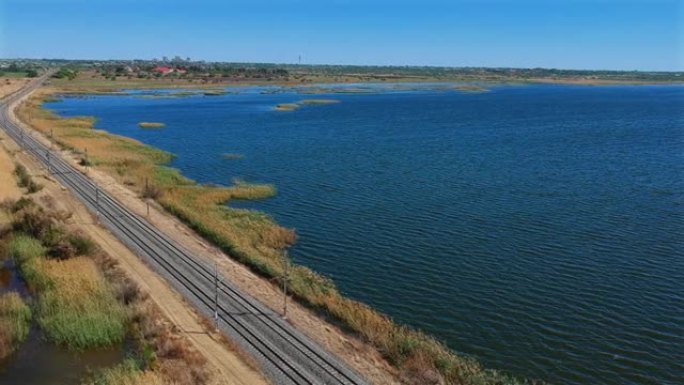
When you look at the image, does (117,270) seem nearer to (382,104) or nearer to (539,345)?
(539,345)

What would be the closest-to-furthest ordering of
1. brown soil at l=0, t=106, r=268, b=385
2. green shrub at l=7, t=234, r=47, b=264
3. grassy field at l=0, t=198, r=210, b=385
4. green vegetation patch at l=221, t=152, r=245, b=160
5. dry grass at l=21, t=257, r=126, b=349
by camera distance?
grassy field at l=0, t=198, r=210, b=385 → brown soil at l=0, t=106, r=268, b=385 → dry grass at l=21, t=257, r=126, b=349 → green shrub at l=7, t=234, r=47, b=264 → green vegetation patch at l=221, t=152, r=245, b=160

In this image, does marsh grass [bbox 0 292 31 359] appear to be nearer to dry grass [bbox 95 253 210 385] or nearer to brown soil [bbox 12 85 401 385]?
dry grass [bbox 95 253 210 385]

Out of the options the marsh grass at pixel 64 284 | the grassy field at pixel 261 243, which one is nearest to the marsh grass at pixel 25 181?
the grassy field at pixel 261 243

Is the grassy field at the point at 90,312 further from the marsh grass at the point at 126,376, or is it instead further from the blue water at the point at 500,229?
the blue water at the point at 500,229

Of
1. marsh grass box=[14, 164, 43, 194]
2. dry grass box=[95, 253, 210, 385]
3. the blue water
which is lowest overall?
the blue water

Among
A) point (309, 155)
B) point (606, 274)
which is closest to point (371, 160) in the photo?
point (309, 155)

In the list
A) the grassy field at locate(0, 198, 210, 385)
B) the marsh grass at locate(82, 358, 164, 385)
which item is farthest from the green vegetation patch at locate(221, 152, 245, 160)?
the marsh grass at locate(82, 358, 164, 385)
